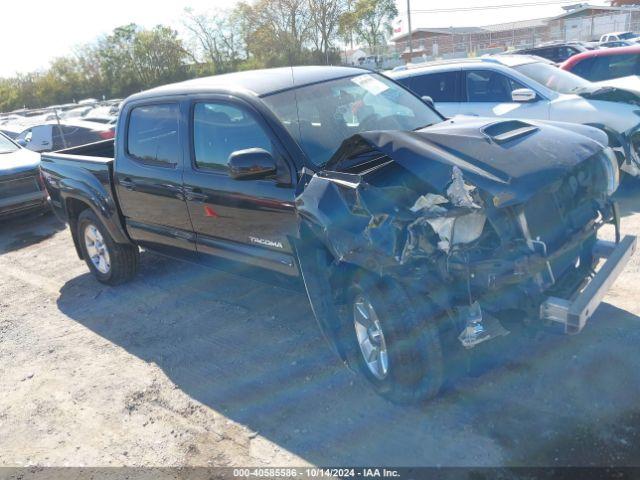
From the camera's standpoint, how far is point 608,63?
9867 mm

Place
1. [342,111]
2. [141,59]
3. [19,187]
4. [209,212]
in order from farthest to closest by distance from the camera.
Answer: [141,59] < [19,187] < [209,212] < [342,111]

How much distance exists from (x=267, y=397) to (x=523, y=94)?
5431 mm

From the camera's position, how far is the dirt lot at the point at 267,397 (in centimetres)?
307

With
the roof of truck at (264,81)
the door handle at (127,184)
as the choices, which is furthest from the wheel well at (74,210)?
the roof of truck at (264,81)

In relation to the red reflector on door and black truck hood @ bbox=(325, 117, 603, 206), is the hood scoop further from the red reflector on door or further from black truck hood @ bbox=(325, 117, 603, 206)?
the red reflector on door

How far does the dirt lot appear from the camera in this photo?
307 cm

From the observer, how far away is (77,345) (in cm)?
484

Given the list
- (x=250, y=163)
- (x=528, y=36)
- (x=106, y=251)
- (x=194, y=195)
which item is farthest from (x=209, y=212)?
(x=528, y=36)

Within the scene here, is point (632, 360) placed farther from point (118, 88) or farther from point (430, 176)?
point (118, 88)

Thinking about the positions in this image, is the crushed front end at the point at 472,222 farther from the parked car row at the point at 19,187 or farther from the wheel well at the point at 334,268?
the parked car row at the point at 19,187

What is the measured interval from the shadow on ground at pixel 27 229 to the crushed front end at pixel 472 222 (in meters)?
6.70

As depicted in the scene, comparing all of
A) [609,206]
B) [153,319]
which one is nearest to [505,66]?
[609,206]

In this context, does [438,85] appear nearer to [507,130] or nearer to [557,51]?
[507,130]

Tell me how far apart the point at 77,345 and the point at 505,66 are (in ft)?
21.4
